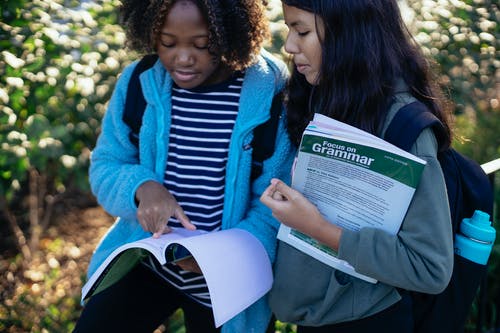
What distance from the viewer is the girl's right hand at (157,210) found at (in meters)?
1.72

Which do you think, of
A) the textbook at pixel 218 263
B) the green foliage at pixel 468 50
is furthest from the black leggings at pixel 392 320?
the green foliage at pixel 468 50

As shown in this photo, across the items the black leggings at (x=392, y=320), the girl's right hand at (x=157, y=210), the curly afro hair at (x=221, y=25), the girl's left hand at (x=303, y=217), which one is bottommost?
the black leggings at (x=392, y=320)

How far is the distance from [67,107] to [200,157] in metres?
1.36

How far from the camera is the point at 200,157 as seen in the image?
1847 mm

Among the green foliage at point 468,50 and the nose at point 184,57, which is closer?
the nose at point 184,57

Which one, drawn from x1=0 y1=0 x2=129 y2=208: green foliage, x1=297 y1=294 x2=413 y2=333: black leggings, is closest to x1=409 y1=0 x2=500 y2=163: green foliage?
x1=297 y1=294 x2=413 y2=333: black leggings

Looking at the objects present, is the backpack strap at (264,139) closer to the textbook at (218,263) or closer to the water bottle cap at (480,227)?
the textbook at (218,263)

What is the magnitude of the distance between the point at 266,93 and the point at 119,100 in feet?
1.76

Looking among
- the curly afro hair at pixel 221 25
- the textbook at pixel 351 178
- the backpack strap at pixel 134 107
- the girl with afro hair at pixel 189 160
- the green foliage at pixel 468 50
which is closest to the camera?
the textbook at pixel 351 178

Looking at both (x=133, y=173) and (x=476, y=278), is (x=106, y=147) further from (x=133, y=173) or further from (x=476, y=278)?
(x=476, y=278)

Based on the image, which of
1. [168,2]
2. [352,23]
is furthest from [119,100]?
[352,23]

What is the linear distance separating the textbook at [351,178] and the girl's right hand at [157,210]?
0.43 meters

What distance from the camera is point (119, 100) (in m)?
1.91

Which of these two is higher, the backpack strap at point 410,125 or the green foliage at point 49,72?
the backpack strap at point 410,125
